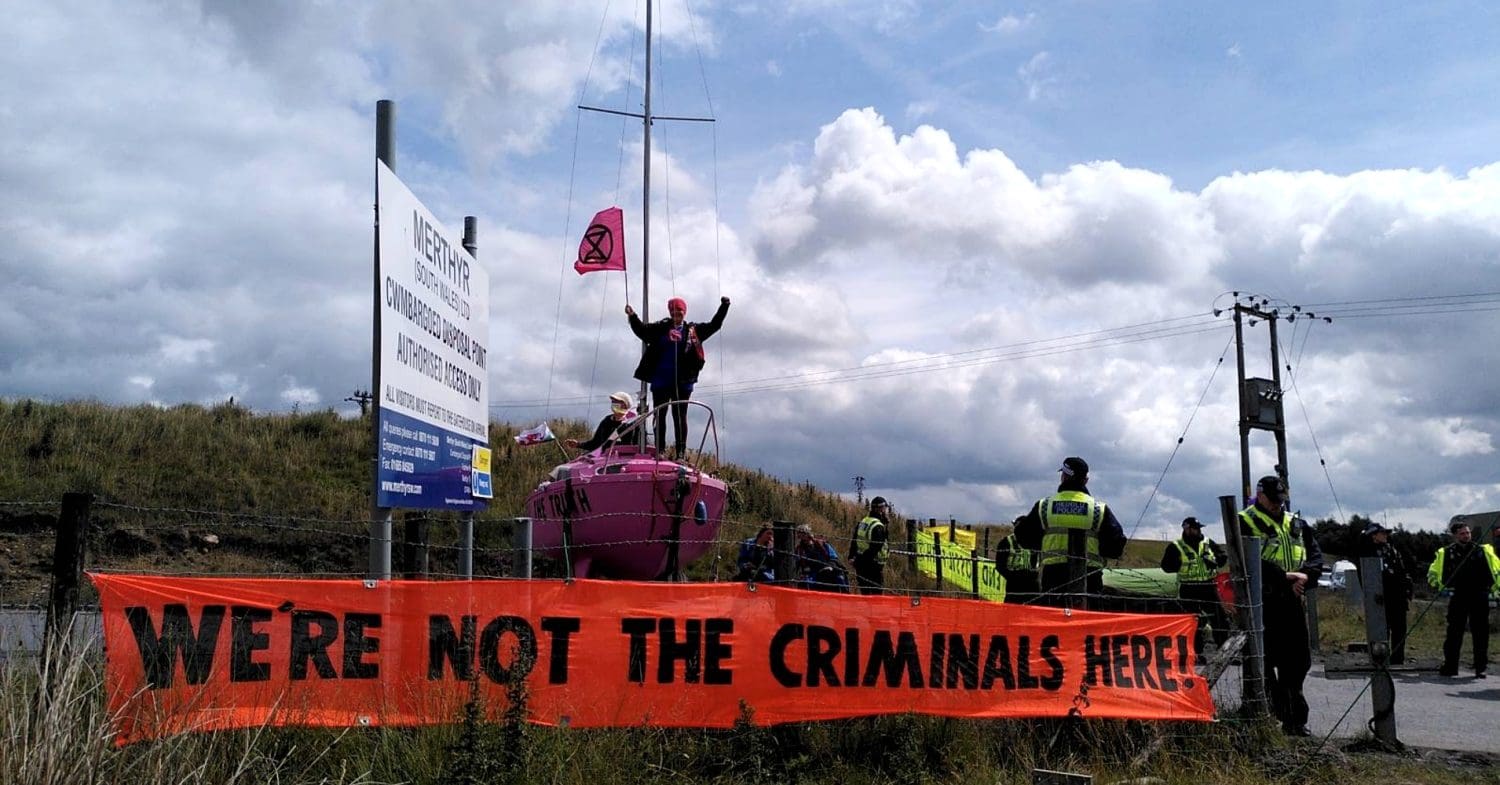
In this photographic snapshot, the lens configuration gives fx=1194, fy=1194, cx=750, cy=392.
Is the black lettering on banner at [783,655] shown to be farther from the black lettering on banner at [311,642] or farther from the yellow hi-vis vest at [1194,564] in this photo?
the yellow hi-vis vest at [1194,564]

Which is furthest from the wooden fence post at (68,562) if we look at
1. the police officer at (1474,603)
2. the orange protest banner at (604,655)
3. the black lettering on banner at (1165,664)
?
the police officer at (1474,603)

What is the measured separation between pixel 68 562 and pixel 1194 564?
40.1 ft

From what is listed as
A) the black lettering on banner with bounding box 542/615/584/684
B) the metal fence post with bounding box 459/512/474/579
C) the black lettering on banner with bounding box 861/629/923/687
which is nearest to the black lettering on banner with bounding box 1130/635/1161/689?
the black lettering on banner with bounding box 861/629/923/687

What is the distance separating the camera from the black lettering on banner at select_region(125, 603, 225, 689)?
5824 mm

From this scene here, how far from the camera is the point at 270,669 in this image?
608 centimetres

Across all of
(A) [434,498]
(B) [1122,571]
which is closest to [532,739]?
(A) [434,498]

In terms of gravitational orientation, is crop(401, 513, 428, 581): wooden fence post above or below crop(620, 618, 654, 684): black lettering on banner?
above

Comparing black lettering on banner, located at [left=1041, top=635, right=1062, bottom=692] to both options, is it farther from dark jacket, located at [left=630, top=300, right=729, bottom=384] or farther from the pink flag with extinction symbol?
the pink flag with extinction symbol

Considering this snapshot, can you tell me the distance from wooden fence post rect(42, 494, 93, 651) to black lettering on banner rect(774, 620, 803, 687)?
3.64 meters

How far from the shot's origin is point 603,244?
488 inches

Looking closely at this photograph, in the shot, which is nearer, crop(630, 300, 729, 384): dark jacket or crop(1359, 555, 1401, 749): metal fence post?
crop(1359, 555, 1401, 749): metal fence post

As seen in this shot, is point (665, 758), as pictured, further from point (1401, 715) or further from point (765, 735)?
point (1401, 715)

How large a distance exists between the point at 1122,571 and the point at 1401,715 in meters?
6.88

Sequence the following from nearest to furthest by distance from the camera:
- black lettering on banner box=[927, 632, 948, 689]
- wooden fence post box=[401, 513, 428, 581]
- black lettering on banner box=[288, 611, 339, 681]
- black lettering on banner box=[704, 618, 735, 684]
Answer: black lettering on banner box=[288, 611, 339, 681] → black lettering on banner box=[704, 618, 735, 684] → black lettering on banner box=[927, 632, 948, 689] → wooden fence post box=[401, 513, 428, 581]
